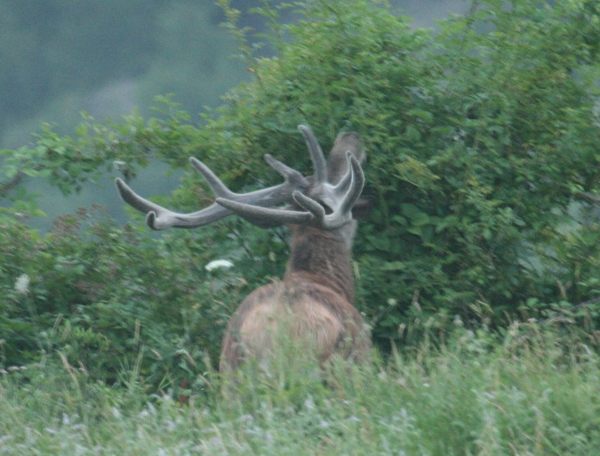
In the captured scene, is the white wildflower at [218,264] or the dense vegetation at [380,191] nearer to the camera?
the white wildflower at [218,264]

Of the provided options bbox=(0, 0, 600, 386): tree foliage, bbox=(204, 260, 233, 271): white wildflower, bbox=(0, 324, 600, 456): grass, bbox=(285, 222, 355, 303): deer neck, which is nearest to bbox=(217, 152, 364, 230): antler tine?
bbox=(285, 222, 355, 303): deer neck

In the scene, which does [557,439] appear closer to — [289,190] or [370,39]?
[289,190]

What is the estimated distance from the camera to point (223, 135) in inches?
293

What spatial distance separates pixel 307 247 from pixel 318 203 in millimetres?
478

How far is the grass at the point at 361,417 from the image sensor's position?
3.75 metres

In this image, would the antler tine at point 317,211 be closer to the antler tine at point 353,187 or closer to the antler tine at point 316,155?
the antler tine at point 353,187

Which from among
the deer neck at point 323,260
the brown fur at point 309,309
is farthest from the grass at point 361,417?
the deer neck at point 323,260

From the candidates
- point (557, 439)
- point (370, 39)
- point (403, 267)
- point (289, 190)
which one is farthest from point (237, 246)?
point (557, 439)

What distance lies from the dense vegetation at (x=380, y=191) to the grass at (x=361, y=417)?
178 cm

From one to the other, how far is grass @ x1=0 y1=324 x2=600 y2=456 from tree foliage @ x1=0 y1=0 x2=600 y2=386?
1.87 metres

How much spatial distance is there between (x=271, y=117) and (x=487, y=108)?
1657 mm

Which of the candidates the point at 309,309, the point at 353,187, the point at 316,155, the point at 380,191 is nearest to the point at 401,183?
the point at 380,191

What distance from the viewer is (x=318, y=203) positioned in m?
6.29

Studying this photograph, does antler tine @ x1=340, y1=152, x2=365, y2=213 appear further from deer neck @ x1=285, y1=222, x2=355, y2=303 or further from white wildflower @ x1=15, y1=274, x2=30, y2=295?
white wildflower @ x1=15, y1=274, x2=30, y2=295
